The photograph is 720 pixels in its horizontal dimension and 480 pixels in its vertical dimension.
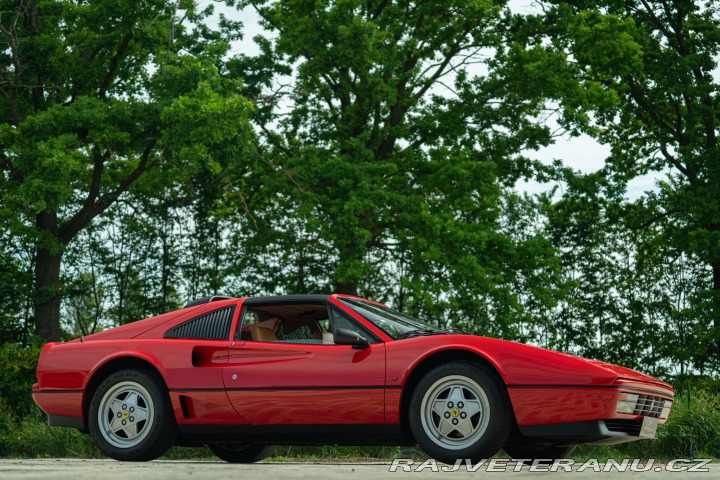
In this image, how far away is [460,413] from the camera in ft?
23.0

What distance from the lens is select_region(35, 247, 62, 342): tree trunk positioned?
2459 centimetres

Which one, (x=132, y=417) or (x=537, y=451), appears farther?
(x=537, y=451)

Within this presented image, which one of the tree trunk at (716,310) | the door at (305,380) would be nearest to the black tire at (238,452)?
the door at (305,380)

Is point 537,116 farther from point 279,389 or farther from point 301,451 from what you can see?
point 279,389

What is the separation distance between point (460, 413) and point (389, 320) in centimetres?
125

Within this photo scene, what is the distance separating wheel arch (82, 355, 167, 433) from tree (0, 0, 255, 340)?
1320cm

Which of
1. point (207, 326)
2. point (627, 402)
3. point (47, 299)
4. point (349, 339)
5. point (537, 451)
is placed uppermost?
point (47, 299)

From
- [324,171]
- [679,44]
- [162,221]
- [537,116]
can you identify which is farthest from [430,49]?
[162,221]

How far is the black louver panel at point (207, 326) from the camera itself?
818 centimetres

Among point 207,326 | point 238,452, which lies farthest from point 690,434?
point 207,326

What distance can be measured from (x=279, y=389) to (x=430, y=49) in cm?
2080

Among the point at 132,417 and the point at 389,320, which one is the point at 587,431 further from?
the point at 132,417

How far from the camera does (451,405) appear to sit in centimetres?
702

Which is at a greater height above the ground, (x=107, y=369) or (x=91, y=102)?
(x=91, y=102)
